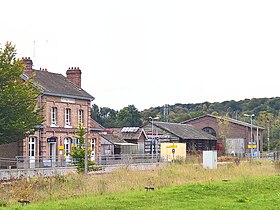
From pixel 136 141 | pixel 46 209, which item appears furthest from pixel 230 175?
pixel 136 141

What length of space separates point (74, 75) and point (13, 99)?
23187 millimetres

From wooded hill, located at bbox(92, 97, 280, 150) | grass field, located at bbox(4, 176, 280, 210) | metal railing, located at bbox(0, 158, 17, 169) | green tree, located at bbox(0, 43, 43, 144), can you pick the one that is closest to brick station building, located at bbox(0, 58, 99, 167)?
metal railing, located at bbox(0, 158, 17, 169)

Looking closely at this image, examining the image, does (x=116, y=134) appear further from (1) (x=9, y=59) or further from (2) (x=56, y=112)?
(1) (x=9, y=59)

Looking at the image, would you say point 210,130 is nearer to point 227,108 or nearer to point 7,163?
point 7,163

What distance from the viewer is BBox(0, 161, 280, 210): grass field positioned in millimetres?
20562

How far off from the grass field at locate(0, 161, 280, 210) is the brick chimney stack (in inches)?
1475

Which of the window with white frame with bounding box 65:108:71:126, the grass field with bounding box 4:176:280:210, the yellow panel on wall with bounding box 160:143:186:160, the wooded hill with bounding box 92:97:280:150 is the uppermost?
the wooded hill with bounding box 92:97:280:150

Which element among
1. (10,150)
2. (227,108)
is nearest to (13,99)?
(10,150)

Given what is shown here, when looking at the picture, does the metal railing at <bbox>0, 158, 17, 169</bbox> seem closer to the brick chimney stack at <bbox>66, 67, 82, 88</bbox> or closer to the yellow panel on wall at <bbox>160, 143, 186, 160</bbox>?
the brick chimney stack at <bbox>66, 67, 82, 88</bbox>

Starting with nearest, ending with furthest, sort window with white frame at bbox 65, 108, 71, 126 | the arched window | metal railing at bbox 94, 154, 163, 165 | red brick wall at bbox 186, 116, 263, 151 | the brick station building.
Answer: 1. the brick station building
2. metal railing at bbox 94, 154, 163, 165
3. window with white frame at bbox 65, 108, 71, 126
4. red brick wall at bbox 186, 116, 263, 151
5. the arched window

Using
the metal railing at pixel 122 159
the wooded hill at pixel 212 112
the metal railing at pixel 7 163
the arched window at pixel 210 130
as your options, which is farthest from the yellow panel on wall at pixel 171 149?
the arched window at pixel 210 130

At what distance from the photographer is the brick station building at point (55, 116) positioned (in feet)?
193

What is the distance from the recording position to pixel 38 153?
60156 mm

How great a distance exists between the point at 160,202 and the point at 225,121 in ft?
268
